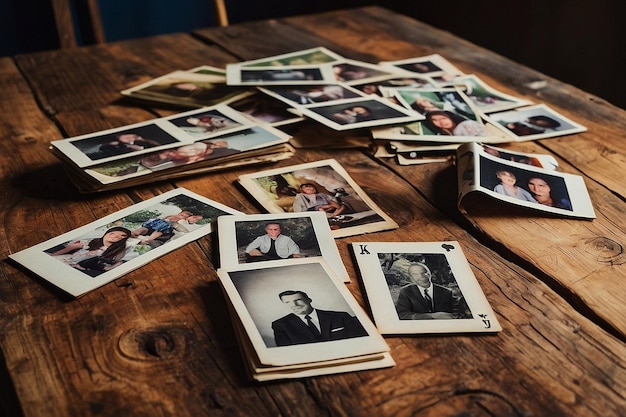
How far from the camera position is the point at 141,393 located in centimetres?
90

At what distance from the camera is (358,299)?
108 centimetres

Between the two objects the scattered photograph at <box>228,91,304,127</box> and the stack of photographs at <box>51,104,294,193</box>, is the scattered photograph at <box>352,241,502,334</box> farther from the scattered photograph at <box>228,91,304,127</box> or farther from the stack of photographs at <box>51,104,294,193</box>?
the scattered photograph at <box>228,91,304,127</box>

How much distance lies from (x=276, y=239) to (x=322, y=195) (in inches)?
7.8

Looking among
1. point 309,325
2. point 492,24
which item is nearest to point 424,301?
point 309,325

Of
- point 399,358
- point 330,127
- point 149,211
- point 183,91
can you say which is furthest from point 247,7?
point 399,358

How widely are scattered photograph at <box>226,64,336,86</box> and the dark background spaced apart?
35.7 inches

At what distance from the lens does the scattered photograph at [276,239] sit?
1.15m

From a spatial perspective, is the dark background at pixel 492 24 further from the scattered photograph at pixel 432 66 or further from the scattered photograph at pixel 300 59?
the scattered photograph at pixel 432 66

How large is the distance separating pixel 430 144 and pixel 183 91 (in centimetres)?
60

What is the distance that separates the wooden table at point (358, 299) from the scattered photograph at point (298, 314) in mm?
31

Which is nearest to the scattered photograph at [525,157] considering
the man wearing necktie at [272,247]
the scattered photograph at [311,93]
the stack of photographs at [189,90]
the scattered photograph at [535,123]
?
the scattered photograph at [535,123]

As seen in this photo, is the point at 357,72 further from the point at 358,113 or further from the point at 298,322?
the point at 298,322

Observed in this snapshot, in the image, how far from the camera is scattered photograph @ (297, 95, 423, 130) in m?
1.56

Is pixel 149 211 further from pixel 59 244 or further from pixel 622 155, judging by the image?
pixel 622 155
